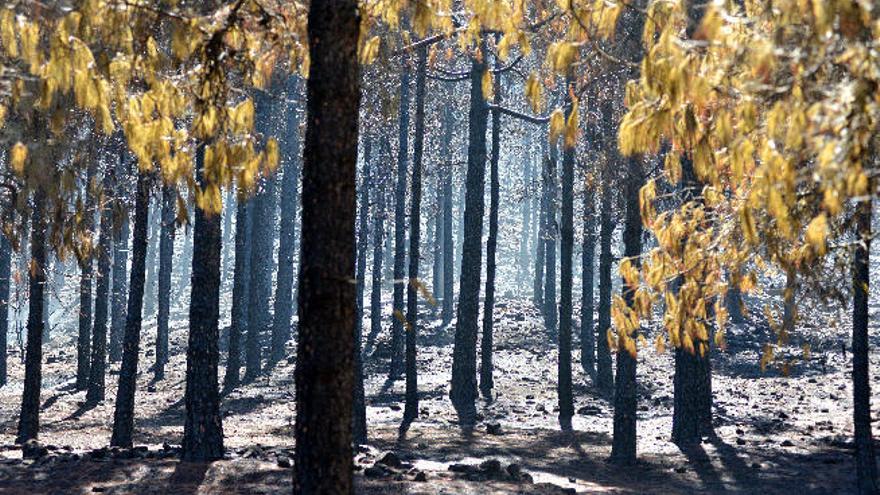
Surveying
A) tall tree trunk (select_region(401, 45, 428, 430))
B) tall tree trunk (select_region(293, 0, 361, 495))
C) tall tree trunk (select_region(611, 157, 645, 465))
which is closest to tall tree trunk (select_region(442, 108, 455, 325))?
tall tree trunk (select_region(401, 45, 428, 430))

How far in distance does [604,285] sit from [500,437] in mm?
6200

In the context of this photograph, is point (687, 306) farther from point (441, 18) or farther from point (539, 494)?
point (539, 494)

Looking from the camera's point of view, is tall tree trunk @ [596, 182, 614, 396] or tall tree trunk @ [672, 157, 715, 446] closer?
tall tree trunk @ [672, 157, 715, 446]

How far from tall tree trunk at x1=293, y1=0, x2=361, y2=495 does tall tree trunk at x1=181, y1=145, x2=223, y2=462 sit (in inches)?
296

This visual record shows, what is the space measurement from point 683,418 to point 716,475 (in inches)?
87.8

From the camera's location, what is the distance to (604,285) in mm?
23766

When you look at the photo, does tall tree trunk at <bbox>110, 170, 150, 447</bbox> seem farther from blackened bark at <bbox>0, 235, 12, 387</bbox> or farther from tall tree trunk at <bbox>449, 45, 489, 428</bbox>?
blackened bark at <bbox>0, 235, 12, 387</bbox>

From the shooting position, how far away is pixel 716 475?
48.9 feet

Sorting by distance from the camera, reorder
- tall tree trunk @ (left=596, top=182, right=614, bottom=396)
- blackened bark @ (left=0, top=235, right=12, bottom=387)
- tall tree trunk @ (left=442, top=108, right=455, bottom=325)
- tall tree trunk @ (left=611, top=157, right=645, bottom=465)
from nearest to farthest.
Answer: tall tree trunk @ (left=611, top=157, right=645, bottom=465) → tall tree trunk @ (left=596, top=182, right=614, bottom=396) → blackened bark @ (left=0, top=235, right=12, bottom=387) → tall tree trunk @ (left=442, top=108, right=455, bottom=325)

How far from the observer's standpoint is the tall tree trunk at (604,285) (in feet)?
70.8

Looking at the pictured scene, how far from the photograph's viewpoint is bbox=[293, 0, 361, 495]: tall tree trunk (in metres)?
4.92

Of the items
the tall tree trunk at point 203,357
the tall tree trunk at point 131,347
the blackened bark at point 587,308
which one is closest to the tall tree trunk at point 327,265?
the tall tree trunk at point 203,357

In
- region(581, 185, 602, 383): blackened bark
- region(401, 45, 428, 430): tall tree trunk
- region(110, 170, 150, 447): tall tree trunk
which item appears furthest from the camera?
region(581, 185, 602, 383): blackened bark

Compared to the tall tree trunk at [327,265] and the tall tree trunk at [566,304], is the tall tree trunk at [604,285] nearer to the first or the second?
the tall tree trunk at [566,304]
